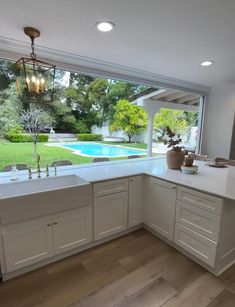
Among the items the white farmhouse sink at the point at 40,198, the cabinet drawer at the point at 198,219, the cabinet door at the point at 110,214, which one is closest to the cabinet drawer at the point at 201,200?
the cabinet drawer at the point at 198,219

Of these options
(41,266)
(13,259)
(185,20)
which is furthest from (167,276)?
(185,20)

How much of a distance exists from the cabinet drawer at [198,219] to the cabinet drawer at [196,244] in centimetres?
5

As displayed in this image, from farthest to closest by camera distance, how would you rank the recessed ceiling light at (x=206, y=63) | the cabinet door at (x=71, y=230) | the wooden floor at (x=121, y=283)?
the recessed ceiling light at (x=206, y=63) < the cabinet door at (x=71, y=230) < the wooden floor at (x=121, y=283)

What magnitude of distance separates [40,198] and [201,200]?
1.52m

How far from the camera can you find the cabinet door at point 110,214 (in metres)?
2.17

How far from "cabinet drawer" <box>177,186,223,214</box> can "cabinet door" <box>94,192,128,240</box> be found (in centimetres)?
68

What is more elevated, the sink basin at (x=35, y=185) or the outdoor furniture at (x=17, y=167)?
the outdoor furniture at (x=17, y=167)

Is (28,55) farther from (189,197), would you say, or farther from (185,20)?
(189,197)

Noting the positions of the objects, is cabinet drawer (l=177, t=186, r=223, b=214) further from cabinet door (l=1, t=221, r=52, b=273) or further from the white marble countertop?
cabinet door (l=1, t=221, r=52, b=273)

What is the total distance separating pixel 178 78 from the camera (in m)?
3.43

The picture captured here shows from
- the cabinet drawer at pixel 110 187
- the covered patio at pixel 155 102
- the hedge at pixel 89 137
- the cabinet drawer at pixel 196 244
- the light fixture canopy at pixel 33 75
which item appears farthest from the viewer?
the covered patio at pixel 155 102

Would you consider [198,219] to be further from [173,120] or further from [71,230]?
[173,120]

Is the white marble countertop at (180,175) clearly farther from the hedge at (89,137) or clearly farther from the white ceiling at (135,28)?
the white ceiling at (135,28)

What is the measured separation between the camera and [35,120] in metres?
2.68
